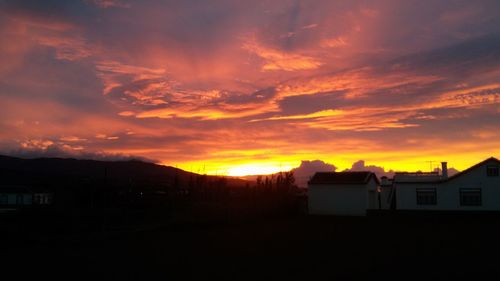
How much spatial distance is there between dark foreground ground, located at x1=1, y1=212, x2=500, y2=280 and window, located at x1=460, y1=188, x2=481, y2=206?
12851 millimetres

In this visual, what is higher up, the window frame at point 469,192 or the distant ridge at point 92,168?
the distant ridge at point 92,168

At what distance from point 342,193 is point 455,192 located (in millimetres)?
9397

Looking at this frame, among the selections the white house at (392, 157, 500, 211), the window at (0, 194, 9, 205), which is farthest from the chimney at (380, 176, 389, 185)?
the window at (0, 194, 9, 205)

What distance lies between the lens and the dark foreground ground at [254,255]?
12.7m

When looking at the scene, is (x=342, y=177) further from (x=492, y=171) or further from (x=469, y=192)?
(x=492, y=171)

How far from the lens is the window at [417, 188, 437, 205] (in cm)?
3838

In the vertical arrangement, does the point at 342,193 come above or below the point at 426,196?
above

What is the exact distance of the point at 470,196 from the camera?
37.2 m

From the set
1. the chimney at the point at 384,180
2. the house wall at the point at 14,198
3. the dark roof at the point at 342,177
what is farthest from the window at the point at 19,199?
the chimney at the point at 384,180

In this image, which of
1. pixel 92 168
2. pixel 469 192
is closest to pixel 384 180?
pixel 469 192

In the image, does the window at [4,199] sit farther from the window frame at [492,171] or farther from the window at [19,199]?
the window frame at [492,171]

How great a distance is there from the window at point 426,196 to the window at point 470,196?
2.11 metres

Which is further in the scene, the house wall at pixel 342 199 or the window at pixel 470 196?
the house wall at pixel 342 199

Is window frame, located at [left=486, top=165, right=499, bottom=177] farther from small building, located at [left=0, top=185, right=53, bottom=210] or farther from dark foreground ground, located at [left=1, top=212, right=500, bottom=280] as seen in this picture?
small building, located at [left=0, top=185, right=53, bottom=210]
